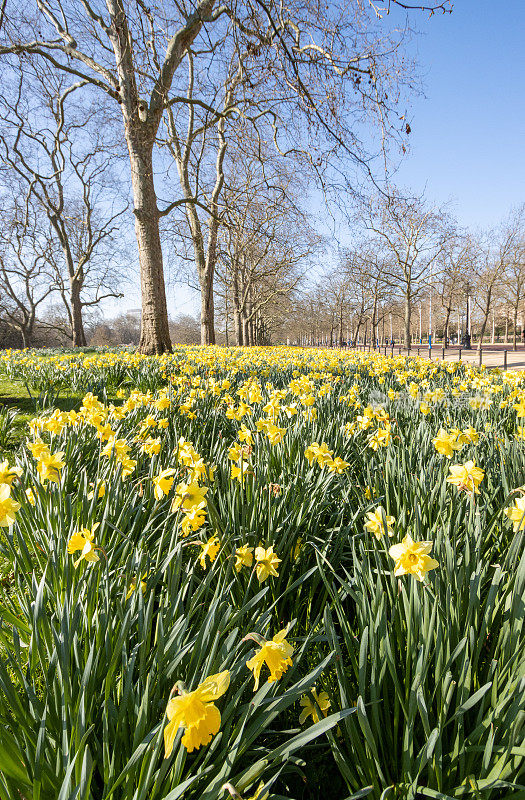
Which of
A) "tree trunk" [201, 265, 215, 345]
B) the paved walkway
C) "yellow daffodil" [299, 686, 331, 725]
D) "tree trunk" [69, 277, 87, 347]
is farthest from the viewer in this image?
"tree trunk" [69, 277, 87, 347]

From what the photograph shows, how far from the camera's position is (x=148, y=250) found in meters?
8.62

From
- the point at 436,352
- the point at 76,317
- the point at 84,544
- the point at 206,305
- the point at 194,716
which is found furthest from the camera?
the point at 436,352

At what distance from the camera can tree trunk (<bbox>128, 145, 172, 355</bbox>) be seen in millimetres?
8484

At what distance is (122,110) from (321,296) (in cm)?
3742

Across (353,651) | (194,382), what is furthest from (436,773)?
(194,382)

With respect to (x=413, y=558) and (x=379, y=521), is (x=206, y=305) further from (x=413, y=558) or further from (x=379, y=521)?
(x=413, y=558)

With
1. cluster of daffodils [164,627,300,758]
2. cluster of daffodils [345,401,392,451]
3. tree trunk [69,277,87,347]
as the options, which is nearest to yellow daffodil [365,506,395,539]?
cluster of daffodils [164,627,300,758]

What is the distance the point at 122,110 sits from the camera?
8523 millimetres

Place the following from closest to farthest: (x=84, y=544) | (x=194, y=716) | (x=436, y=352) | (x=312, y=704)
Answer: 1. (x=194, y=716)
2. (x=312, y=704)
3. (x=84, y=544)
4. (x=436, y=352)

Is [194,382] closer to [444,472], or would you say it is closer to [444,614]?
[444,472]

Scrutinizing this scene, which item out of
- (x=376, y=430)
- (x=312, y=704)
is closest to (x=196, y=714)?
(x=312, y=704)

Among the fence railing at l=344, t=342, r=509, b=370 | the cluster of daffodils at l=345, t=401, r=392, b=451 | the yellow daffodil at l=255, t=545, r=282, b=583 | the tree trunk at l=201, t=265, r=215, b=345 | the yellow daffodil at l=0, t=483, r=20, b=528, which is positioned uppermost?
the tree trunk at l=201, t=265, r=215, b=345

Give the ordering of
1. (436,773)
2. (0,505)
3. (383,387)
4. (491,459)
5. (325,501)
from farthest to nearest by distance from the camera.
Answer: (383,387) < (491,459) < (325,501) < (0,505) < (436,773)

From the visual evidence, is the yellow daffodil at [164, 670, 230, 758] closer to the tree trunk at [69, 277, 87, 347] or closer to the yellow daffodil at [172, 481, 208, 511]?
the yellow daffodil at [172, 481, 208, 511]
